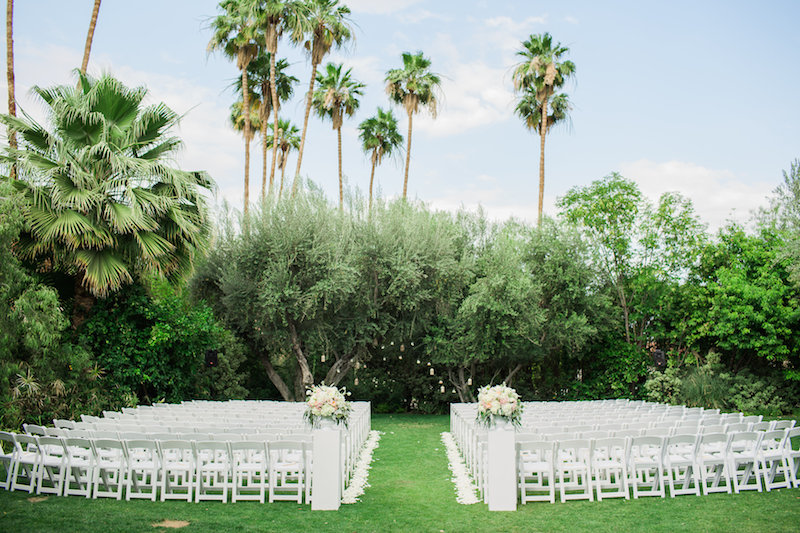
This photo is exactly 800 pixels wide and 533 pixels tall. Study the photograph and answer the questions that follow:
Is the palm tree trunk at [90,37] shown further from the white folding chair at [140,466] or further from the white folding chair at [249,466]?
the white folding chair at [249,466]

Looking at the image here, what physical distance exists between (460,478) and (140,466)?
4.55 meters

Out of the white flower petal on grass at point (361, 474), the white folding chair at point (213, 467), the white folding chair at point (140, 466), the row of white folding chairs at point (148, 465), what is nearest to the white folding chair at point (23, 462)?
the row of white folding chairs at point (148, 465)

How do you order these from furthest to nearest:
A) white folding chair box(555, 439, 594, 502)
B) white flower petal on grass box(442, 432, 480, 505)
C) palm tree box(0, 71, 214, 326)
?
1. palm tree box(0, 71, 214, 326)
2. white flower petal on grass box(442, 432, 480, 505)
3. white folding chair box(555, 439, 594, 502)

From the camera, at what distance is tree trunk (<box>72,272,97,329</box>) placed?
13469mm

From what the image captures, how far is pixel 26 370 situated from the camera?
36.0ft

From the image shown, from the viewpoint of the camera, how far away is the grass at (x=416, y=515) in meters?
6.32

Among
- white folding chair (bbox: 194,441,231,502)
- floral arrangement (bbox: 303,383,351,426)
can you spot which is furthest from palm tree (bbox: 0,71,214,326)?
floral arrangement (bbox: 303,383,351,426)

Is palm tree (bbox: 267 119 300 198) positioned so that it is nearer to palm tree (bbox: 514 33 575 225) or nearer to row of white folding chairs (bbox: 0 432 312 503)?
palm tree (bbox: 514 33 575 225)

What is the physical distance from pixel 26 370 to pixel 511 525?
9088mm

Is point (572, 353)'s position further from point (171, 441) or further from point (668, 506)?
point (171, 441)

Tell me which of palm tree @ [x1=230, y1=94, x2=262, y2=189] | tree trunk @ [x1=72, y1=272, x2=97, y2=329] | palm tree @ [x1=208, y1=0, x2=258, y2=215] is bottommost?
tree trunk @ [x1=72, y1=272, x2=97, y2=329]

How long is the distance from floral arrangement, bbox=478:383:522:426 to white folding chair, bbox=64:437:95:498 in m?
4.71

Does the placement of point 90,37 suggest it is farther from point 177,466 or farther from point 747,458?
point 747,458

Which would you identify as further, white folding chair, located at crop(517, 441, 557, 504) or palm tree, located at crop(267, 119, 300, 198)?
palm tree, located at crop(267, 119, 300, 198)
